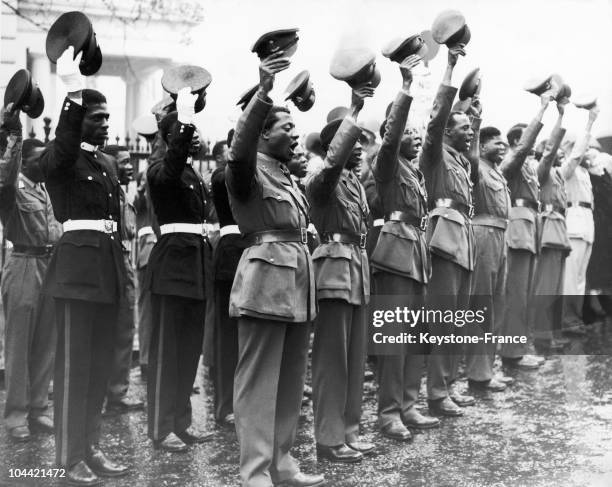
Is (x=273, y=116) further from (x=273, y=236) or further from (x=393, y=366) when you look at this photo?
(x=393, y=366)

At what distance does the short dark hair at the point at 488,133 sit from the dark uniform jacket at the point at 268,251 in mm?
2697

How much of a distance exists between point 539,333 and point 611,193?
76.8 inches

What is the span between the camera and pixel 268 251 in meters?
4.04

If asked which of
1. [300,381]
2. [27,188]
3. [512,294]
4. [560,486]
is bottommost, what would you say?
[560,486]

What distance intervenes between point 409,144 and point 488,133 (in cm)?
135

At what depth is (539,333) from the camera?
671 cm

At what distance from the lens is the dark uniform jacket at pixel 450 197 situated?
561 centimetres

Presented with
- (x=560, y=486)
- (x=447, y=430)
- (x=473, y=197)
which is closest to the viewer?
(x=560, y=486)

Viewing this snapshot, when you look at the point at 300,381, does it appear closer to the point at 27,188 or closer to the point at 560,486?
the point at 560,486

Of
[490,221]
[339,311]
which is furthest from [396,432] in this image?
[490,221]

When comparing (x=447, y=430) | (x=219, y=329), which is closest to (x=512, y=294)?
(x=447, y=430)

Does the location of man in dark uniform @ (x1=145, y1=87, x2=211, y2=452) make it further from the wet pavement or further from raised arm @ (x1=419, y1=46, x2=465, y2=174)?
raised arm @ (x1=419, y1=46, x2=465, y2=174)

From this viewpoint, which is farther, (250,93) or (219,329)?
(219,329)

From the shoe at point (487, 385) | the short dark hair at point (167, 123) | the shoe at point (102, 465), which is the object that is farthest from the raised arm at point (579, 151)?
the shoe at point (102, 465)
